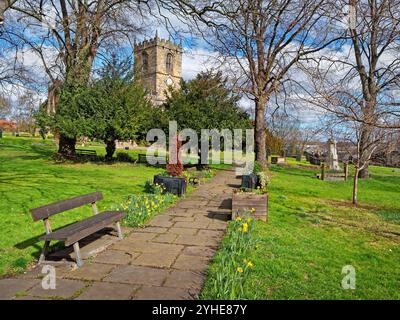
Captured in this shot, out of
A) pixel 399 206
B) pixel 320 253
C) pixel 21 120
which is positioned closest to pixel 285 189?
pixel 399 206

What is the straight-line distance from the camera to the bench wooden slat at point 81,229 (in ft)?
13.6

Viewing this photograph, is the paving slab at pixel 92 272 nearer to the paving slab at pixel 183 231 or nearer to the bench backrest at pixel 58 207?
the bench backrest at pixel 58 207

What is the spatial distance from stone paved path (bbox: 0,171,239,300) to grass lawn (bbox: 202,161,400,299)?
15.2 inches

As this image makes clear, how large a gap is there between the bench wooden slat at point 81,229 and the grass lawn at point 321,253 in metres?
1.82

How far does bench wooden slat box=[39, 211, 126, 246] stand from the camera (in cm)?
413

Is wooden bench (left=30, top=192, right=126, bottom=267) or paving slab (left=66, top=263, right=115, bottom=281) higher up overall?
wooden bench (left=30, top=192, right=126, bottom=267)

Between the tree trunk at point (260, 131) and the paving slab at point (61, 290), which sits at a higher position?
the tree trunk at point (260, 131)

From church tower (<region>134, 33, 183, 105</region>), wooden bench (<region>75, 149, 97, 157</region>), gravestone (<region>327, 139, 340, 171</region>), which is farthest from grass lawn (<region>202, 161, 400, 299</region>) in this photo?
church tower (<region>134, 33, 183, 105</region>)

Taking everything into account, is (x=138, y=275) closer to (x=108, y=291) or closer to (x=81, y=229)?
(x=108, y=291)

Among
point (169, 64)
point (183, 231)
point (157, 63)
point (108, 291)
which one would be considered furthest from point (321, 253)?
point (169, 64)

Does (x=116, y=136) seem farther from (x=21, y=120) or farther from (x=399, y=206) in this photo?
(x=21, y=120)

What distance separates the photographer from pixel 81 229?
14.6ft

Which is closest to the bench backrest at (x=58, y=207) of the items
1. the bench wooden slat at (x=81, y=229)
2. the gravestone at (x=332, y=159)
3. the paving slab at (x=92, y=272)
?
the bench wooden slat at (x=81, y=229)

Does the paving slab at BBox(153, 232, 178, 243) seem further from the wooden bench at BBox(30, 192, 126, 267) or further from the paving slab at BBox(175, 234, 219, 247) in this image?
the wooden bench at BBox(30, 192, 126, 267)
